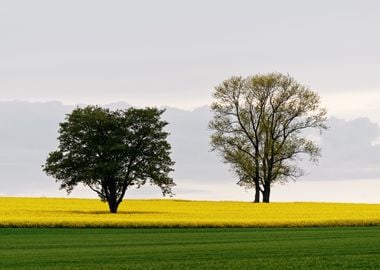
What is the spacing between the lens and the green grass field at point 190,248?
26766mm

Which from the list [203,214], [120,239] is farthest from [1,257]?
[203,214]

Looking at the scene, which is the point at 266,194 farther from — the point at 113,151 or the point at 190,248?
the point at 190,248

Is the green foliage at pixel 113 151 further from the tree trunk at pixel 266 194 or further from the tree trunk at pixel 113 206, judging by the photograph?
the tree trunk at pixel 266 194

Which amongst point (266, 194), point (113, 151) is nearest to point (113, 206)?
point (113, 151)

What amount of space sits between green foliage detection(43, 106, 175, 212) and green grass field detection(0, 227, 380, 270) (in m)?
20.5

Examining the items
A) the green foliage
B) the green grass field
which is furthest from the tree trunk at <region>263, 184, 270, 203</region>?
the green grass field

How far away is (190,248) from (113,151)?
114ft

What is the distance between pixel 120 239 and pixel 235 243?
6.19m

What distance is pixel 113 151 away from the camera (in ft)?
224

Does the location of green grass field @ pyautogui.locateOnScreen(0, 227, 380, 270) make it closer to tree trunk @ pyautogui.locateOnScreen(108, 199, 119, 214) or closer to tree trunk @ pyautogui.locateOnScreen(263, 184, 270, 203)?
tree trunk @ pyautogui.locateOnScreen(108, 199, 119, 214)

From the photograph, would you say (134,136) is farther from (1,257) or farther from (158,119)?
(1,257)

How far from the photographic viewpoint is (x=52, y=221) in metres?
49.5

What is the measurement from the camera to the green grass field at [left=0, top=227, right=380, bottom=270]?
87.8 ft

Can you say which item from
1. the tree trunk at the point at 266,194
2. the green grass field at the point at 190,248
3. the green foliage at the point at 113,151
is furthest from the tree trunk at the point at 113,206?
the tree trunk at the point at 266,194
